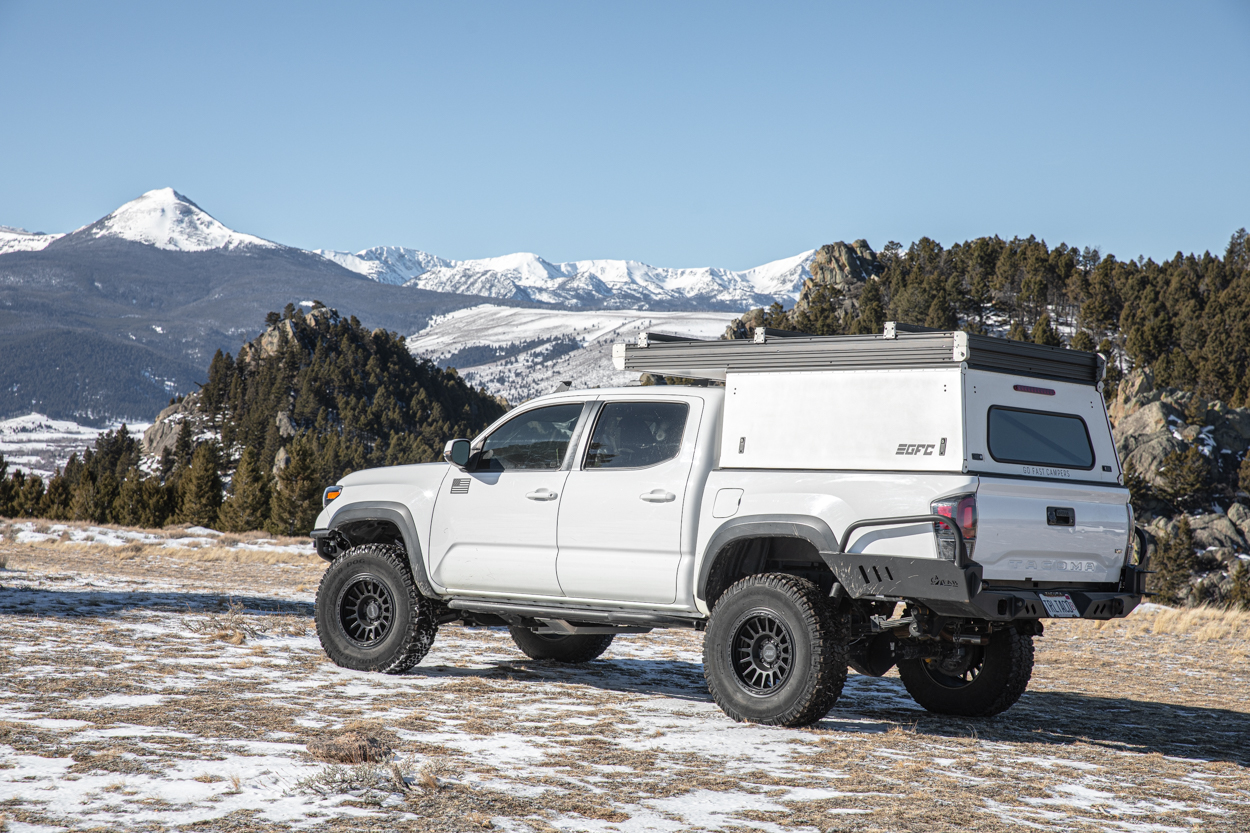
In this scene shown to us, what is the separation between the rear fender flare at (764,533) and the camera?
23.1 ft

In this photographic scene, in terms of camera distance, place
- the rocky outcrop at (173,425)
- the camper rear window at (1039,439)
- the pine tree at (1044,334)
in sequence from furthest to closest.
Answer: the rocky outcrop at (173,425) → the pine tree at (1044,334) → the camper rear window at (1039,439)

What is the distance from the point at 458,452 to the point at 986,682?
4341 mm

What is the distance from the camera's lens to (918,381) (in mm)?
7082

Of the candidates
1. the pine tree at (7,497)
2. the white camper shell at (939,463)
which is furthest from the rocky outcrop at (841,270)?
the white camper shell at (939,463)

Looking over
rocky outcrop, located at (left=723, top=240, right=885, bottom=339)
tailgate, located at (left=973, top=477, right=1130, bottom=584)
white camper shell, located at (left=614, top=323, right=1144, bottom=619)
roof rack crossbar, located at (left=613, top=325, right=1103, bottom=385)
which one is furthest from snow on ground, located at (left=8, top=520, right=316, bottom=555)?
rocky outcrop, located at (left=723, top=240, right=885, bottom=339)

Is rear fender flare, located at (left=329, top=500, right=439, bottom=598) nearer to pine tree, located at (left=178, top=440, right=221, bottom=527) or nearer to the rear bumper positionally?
the rear bumper

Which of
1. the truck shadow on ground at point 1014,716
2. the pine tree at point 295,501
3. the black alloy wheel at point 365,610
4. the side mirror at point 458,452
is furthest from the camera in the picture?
the pine tree at point 295,501

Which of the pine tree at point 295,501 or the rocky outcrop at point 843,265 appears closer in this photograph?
the pine tree at point 295,501

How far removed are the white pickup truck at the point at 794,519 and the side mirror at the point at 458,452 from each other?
A: 3 cm

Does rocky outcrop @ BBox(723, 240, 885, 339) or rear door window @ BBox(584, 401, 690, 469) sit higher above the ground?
rocky outcrop @ BBox(723, 240, 885, 339)

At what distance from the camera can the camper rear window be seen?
7098 mm

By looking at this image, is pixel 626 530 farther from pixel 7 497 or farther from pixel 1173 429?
pixel 1173 429

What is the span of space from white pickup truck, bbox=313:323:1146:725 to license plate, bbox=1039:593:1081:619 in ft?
0.06

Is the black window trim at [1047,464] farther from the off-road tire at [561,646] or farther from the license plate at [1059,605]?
the off-road tire at [561,646]
